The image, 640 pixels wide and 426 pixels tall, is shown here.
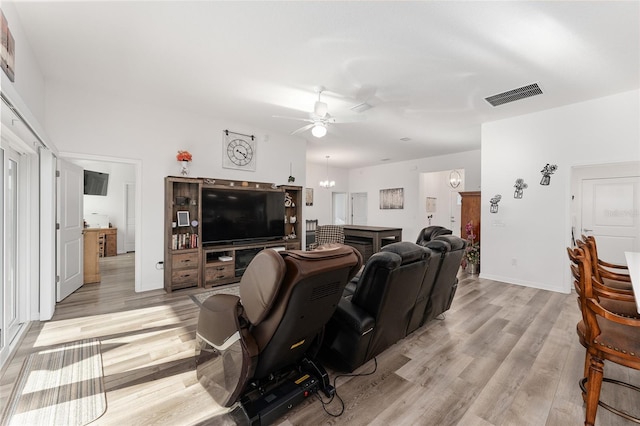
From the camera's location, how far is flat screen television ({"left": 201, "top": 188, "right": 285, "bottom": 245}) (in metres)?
4.51

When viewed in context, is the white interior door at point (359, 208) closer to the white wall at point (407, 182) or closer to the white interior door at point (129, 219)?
the white wall at point (407, 182)

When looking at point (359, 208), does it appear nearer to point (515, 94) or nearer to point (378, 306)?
point (515, 94)

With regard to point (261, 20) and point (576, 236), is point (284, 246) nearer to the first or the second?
point (261, 20)

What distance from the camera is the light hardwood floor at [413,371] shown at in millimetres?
1688

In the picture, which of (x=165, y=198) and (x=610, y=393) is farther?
(x=165, y=198)

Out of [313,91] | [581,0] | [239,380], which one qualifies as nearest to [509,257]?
[581,0]

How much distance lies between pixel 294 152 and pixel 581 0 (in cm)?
468

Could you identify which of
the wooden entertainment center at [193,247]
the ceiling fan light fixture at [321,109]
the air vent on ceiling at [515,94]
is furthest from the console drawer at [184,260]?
the air vent on ceiling at [515,94]

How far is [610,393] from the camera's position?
1896 millimetres

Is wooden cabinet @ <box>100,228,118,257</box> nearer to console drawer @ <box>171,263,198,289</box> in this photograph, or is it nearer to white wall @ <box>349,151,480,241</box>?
console drawer @ <box>171,263,198,289</box>

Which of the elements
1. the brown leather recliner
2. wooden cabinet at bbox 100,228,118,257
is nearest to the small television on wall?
wooden cabinet at bbox 100,228,118,257

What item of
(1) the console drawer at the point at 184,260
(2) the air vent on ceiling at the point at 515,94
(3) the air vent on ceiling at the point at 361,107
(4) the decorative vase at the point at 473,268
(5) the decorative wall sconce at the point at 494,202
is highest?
(2) the air vent on ceiling at the point at 515,94

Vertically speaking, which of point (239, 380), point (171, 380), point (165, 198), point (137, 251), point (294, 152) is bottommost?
point (171, 380)

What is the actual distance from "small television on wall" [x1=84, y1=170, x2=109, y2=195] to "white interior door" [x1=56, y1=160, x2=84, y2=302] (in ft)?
11.6
